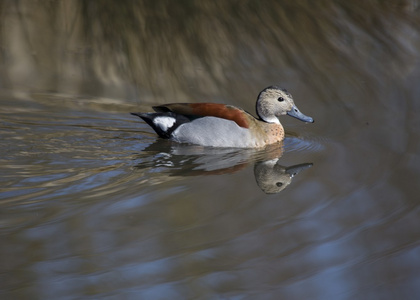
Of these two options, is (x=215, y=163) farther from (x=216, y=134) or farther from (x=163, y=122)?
(x=163, y=122)

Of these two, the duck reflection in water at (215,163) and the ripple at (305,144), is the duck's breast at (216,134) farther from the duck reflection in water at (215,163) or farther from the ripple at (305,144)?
the ripple at (305,144)

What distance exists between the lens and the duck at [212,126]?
8.05 meters

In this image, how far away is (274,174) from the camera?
6875mm

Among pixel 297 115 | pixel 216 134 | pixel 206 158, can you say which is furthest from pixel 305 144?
pixel 206 158

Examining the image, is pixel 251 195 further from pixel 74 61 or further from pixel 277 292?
pixel 74 61

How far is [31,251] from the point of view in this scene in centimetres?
485

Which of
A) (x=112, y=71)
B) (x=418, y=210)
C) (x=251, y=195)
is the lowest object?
(x=418, y=210)

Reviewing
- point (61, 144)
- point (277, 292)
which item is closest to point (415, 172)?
point (277, 292)

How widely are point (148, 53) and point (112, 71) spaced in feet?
1.92

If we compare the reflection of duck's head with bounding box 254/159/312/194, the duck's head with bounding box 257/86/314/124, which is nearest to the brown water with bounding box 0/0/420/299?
the reflection of duck's head with bounding box 254/159/312/194

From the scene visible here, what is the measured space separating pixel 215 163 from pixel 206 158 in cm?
25

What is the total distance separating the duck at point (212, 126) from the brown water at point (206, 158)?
0.64ft

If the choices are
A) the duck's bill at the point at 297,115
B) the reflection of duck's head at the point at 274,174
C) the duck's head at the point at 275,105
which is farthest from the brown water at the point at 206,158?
the duck's head at the point at 275,105

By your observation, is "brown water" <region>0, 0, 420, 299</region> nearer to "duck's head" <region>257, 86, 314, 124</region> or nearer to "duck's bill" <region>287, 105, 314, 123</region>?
"duck's bill" <region>287, 105, 314, 123</region>
